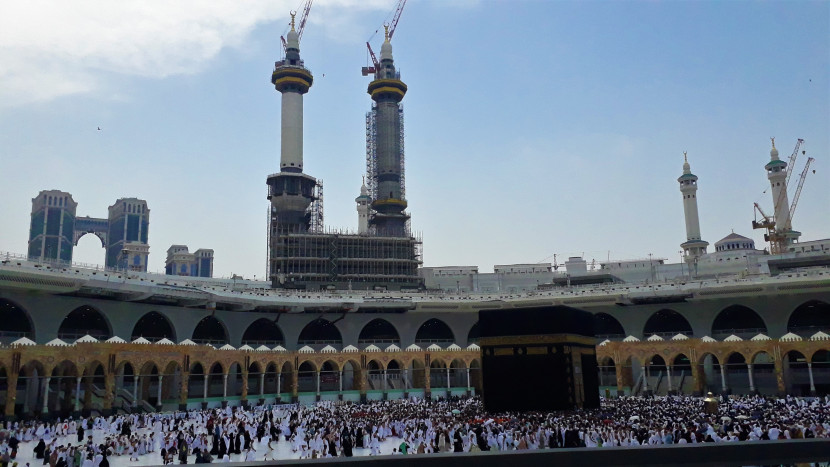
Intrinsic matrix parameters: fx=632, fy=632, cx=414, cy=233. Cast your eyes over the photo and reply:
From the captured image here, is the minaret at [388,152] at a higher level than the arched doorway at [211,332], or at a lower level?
higher

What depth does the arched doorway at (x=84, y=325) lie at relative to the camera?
38.2m

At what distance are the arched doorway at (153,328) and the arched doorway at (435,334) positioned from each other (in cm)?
1977

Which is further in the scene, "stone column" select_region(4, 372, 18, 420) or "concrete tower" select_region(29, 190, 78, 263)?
"concrete tower" select_region(29, 190, 78, 263)

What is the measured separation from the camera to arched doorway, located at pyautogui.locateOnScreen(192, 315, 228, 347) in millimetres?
46094

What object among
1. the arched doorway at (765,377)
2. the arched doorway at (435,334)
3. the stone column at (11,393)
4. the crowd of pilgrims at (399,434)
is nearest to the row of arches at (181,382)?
the stone column at (11,393)

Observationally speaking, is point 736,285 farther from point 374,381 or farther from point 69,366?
point 69,366

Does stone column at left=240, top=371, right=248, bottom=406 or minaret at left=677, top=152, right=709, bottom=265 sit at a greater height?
minaret at left=677, top=152, right=709, bottom=265

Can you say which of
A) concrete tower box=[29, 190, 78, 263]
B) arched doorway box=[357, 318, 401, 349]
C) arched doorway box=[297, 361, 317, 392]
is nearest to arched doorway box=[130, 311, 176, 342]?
arched doorway box=[297, 361, 317, 392]

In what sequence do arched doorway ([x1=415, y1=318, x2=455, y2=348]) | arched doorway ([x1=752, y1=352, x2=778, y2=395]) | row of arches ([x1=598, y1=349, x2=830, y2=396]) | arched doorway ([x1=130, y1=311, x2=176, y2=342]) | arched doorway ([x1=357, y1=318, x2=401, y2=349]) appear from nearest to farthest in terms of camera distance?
row of arches ([x1=598, y1=349, x2=830, y2=396]) < arched doorway ([x1=752, y1=352, x2=778, y2=395]) < arched doorway ([x1=130, y1=311, x2=176, y2=342]) < arched doorway ([x1=357, y1=318, x2=401, y2=349]) < arched doorway ([x1=415, y1=318, x2=455, y2=348])

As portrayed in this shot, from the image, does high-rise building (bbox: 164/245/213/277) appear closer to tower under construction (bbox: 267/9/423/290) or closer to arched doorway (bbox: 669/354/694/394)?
tower under construction (bbox: 267/9/423/290)

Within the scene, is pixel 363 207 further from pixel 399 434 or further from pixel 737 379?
pixel 399 434

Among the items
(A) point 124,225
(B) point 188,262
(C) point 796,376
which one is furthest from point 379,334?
(A) point 124,225

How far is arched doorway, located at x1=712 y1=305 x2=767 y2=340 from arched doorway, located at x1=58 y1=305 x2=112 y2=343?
4207 centimetres

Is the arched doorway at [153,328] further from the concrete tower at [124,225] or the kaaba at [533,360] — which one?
the concrete tower at [124,225]
